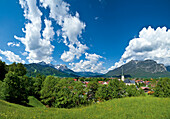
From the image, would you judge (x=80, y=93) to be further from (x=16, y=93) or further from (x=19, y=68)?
(x=19, y=68)

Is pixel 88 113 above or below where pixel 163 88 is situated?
below

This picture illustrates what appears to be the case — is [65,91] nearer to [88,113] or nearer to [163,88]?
[88,113]

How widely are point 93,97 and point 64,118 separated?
91.2 ft

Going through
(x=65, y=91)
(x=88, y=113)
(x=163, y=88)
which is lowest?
(x=65, y=91)

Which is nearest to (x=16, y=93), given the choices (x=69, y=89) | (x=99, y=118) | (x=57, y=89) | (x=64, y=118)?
(x=57, y=89)

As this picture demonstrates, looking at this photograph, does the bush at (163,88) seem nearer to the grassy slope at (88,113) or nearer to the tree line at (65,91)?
the tree line at (65,91)

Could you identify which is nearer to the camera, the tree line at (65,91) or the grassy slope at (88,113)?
the grassy slope at (88,113)

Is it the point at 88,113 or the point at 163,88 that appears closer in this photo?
the point at 88,113

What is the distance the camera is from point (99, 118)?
11023 mm

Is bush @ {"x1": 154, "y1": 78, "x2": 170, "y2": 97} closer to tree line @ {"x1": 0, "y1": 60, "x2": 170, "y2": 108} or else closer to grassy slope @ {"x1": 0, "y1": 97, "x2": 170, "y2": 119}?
tree line @ {"x1": 0, "y1": 60, "x2": 170, "y2": 108}

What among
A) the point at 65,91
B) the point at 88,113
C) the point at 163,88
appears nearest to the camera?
the point at 88,113

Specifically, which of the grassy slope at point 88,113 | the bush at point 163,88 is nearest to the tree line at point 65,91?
the bush at point 163,88

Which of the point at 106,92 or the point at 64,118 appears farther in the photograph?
the point at 106,92

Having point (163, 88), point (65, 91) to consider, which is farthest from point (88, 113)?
point (163, 88)
